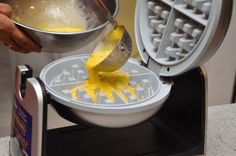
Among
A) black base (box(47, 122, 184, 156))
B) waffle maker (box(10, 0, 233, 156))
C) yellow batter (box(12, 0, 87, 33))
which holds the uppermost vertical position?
yellow batter (box(12, 0, 87, 33))

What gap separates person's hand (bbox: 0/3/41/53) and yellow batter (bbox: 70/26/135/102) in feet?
0.37

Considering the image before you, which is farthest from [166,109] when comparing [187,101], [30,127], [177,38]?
[30,127]

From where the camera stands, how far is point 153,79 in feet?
2.63

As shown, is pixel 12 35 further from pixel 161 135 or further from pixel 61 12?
pixel 161 135

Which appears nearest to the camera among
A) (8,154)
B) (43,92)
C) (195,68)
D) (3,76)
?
(43,92)

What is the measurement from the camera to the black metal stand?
2.57 feet

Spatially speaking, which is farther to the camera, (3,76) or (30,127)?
(3,76)

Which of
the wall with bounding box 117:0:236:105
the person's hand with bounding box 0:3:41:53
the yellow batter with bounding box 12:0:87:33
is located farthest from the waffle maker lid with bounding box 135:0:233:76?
the wall with bounding box 117:0:236:105

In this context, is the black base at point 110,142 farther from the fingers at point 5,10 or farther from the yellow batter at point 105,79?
the fingers at point 5,10

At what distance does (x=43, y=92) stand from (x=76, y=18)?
0.29 metres

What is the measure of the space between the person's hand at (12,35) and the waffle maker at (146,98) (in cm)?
5

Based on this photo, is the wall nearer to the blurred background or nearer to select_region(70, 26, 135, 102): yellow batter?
the blurred background

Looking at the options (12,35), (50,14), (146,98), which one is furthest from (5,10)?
(146,98)

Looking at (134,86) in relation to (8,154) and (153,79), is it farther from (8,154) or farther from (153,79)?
(8,154)
